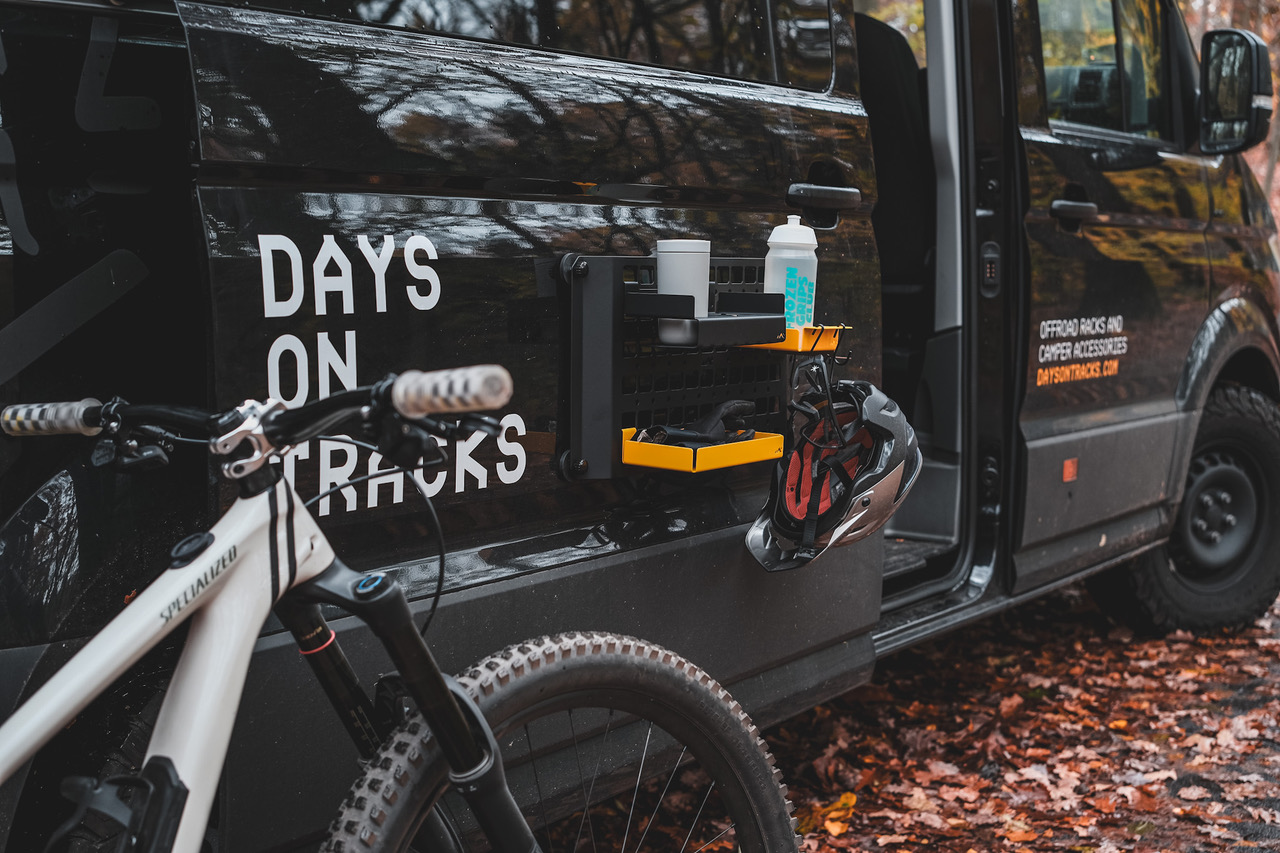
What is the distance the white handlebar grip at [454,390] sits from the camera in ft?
3.57

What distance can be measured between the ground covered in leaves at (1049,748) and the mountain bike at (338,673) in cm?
136

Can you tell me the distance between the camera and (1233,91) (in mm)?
3828

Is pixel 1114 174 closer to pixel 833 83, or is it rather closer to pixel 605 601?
pixel 833 83

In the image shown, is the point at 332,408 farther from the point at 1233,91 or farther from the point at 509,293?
the point at 1233,91

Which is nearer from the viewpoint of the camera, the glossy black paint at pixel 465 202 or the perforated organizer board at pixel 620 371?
the glossy black paint at pixel 465 202

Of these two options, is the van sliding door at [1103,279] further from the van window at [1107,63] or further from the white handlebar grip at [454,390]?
the white handlebar grip at [454,390]

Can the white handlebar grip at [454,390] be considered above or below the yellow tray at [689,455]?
above

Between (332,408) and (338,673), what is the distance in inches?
15.8

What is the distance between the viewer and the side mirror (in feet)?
12.3

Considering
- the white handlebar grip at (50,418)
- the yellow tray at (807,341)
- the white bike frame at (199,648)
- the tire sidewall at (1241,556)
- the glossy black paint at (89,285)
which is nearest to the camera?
the white bike frame at (199,648)

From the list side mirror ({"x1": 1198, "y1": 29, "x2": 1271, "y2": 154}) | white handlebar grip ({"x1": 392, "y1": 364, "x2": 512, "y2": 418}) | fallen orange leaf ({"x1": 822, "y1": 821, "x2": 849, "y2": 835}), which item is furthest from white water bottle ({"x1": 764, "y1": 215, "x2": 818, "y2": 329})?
side mirror ({"x1": 1198, "y1": 29, "x2": 1271, "y2": 154})

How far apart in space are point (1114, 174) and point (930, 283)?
0.67 metres

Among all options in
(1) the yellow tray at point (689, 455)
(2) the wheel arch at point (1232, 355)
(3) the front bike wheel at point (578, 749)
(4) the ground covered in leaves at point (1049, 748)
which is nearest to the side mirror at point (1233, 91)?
(2) the wheel arch at point (1232, 355)

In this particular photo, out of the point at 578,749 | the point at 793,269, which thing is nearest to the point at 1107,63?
the point at 793,269
